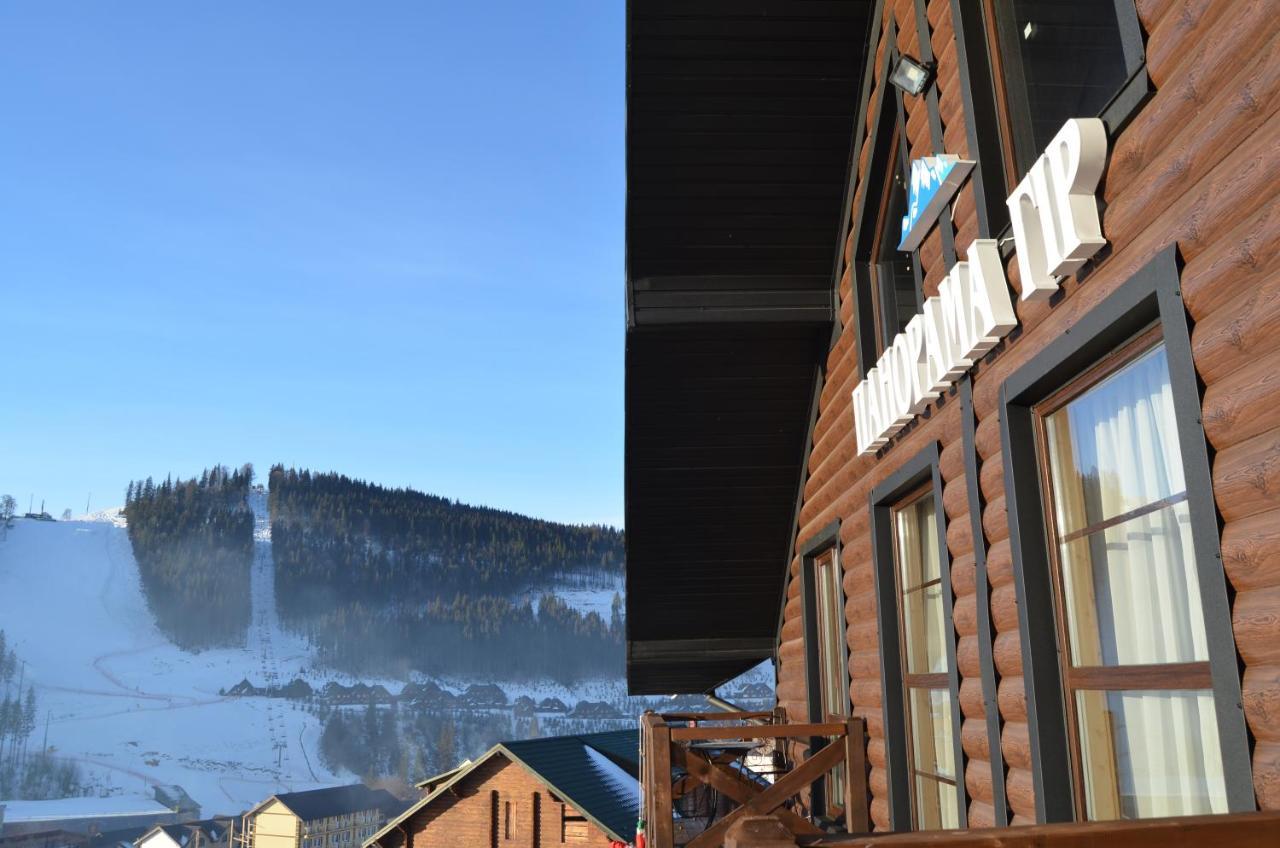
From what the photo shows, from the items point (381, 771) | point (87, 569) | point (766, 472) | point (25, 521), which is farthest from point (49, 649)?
point (766, 472)

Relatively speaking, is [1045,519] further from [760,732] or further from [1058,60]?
[760,732]

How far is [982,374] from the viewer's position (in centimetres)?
436

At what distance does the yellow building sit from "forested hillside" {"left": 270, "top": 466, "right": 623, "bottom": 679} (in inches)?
2954

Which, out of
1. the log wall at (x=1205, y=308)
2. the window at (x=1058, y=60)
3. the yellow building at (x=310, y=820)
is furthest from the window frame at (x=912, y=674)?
the yellow building at (x=310, y=820)

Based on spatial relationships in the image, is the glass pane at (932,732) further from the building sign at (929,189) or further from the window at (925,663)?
the building sign at (929,189)

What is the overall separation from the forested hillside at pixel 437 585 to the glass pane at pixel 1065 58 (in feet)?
405

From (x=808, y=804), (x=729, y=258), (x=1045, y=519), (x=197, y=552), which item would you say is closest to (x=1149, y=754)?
(x=1045, y=519)

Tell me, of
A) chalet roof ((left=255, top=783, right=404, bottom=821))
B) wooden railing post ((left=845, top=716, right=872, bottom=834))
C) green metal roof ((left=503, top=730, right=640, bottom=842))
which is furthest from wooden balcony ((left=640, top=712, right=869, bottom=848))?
chalet roof ((left=255, top=783, right=404, bottom=821))

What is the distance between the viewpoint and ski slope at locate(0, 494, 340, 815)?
10619 cm

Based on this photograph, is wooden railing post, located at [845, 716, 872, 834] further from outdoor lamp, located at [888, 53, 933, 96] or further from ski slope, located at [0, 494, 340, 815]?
ski slope, located at [0, 494, 340, 815]

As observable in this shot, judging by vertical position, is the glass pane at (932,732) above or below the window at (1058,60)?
below

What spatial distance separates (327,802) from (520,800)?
27.9 meters

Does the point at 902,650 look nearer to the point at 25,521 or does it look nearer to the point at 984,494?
the point at 984,494

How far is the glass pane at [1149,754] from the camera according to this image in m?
2.86
